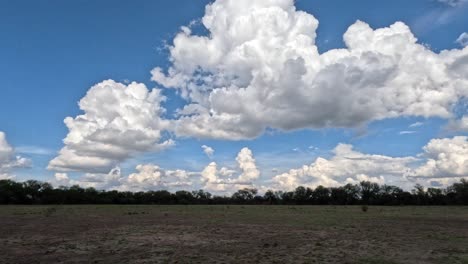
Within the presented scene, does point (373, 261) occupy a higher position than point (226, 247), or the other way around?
point (226, 247)

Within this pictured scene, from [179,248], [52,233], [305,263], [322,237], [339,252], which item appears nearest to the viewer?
[305,263]

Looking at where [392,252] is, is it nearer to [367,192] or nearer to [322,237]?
[322,237]

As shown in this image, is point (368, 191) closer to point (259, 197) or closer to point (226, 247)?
point (259, 197)

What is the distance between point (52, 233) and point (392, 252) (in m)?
20.4

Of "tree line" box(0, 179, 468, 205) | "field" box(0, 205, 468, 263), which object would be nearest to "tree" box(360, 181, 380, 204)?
"tree line" box(0, 179, 468, 205)

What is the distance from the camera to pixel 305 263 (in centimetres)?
1666

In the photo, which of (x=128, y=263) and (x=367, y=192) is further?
(x=367, y=192)

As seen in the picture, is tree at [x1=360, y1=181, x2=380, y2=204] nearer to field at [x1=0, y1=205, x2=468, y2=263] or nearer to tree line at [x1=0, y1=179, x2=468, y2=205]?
tree line at [x1=0, y1=179, x2=468, y2=205]

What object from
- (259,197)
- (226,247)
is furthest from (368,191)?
(226,247)

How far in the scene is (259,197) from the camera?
6442 inches

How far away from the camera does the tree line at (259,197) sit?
386 ft

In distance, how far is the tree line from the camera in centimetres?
11762

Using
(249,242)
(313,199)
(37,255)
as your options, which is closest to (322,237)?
(249,242)

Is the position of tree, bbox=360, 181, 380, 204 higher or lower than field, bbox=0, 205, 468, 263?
higher
